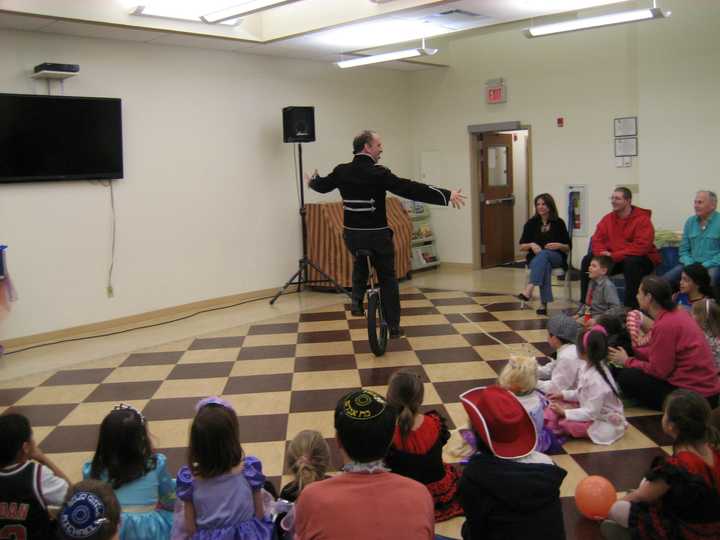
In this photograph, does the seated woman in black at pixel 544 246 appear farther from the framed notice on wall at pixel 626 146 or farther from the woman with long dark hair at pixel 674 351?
the woman with long dark hair at pixel 674 351

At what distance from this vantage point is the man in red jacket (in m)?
6.89

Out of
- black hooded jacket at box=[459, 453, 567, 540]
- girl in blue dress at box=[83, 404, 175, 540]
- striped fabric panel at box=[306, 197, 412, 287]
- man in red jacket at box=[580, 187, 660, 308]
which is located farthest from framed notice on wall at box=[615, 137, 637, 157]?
girl in blue dress at box=[83, 404, 175, 540]

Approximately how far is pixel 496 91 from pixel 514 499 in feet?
26.8

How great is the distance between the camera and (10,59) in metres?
6.55

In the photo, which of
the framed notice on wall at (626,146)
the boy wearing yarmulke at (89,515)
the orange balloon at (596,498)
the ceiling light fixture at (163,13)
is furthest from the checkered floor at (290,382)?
the ceiling light fixture at (163,13)

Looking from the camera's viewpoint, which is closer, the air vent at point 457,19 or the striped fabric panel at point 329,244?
the air vent at point 457,19

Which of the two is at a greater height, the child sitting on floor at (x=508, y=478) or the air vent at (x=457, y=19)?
the air vent at (x=457, y=19)

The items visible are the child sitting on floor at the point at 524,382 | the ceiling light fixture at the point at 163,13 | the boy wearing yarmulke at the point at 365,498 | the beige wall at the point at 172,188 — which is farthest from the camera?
the beige wall at the point at 172,188

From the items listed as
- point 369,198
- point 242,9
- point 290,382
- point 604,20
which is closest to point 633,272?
point 604,20

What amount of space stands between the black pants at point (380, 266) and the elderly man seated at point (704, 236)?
246 cm

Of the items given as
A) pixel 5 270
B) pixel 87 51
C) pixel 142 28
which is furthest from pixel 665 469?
pixel 87 51

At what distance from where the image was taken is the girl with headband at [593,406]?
154 inches

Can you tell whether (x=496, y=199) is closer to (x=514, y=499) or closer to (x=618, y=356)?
(x=618, y=356)

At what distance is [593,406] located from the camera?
393cm
